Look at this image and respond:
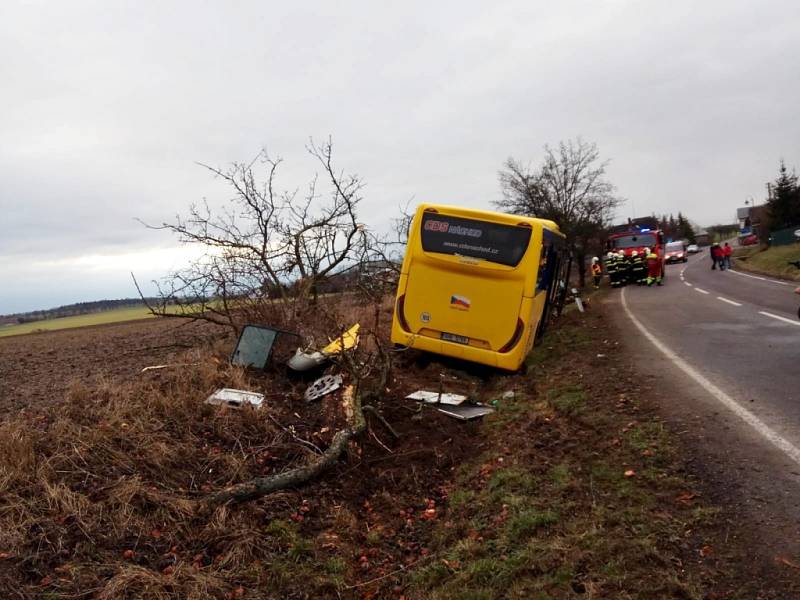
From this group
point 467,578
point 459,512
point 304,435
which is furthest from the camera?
point 304,435

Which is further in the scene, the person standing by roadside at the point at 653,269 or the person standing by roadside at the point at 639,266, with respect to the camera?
the person standing by roadside at the point at 639,266

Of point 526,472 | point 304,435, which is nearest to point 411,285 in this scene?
point 304,435

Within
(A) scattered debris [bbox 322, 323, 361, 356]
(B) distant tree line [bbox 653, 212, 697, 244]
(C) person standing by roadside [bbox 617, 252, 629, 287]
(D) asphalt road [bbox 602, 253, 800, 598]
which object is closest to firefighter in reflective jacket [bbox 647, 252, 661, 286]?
(C) person standing by roadside [bbox 617, 252, 629, 287]

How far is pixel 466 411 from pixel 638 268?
25.9 m

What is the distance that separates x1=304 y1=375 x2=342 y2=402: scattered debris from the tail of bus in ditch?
2196 millimetres

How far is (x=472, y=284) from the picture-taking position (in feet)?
32.0

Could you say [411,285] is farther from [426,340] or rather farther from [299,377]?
[299,377]

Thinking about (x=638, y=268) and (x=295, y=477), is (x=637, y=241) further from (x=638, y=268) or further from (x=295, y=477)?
(x=295, y=477)

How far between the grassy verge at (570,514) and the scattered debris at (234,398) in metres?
2.63

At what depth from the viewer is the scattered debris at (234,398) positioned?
683cm

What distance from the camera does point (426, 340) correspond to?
1009 cm

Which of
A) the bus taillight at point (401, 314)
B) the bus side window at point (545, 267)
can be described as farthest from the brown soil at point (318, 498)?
the bus side window at point (545, 267)

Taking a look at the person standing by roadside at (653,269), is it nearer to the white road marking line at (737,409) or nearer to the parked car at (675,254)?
the white road marking line at (737,409)

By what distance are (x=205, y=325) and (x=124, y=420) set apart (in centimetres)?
1255
